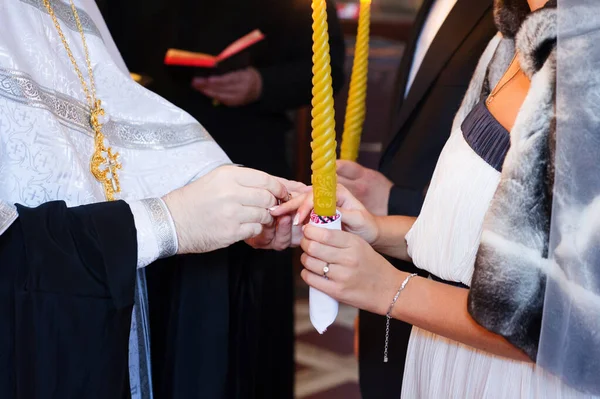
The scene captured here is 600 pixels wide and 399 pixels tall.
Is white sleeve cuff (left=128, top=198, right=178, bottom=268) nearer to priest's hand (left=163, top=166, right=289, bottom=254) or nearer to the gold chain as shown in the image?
priest's hand (left=163, top=166, right=289, bottom=254)

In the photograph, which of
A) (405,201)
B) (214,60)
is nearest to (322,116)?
(405,201)

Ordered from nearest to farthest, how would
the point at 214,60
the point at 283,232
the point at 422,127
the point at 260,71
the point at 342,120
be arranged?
1. the point at 283,232
2. the point at 422,127
3. the point at 214,60
4. the point at 260,71
5. the point at 342,120

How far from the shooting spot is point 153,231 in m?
1.51

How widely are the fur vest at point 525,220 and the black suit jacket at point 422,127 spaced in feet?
2.71

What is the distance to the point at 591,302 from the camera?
4.12 ft

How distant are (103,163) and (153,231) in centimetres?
26

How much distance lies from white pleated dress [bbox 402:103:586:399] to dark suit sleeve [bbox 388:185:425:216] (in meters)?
0.43

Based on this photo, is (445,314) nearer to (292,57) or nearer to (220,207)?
(220,207)

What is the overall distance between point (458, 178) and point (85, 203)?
0.75 m

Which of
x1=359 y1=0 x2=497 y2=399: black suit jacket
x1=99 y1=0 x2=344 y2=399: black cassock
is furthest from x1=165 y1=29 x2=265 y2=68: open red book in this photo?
x1=359 y1=0 x2=497 y2=399: black suit jacket

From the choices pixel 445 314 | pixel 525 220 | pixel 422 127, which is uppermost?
pixel 422 127

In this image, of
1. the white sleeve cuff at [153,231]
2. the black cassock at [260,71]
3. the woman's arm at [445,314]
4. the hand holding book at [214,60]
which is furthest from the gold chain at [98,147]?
the black cassock at [260,71]

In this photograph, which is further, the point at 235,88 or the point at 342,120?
the point at 342,120

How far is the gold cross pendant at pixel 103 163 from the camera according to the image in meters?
1.66
